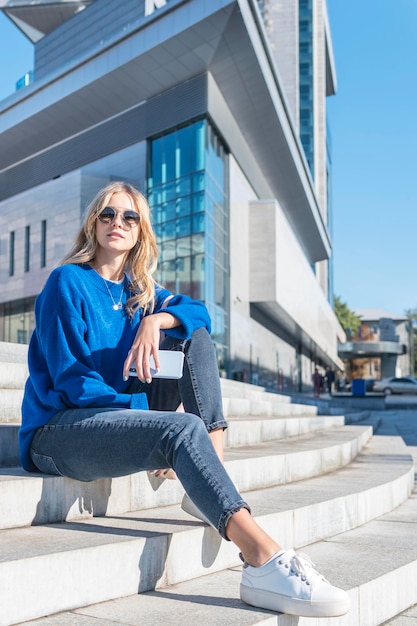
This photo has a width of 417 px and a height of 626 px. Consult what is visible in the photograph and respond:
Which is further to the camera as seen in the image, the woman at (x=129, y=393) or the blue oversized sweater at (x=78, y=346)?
the blue oversized sweater at (x=78, y=346)

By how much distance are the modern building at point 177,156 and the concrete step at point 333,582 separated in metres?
23.0

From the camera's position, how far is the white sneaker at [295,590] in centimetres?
197

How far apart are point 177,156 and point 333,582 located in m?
25.8

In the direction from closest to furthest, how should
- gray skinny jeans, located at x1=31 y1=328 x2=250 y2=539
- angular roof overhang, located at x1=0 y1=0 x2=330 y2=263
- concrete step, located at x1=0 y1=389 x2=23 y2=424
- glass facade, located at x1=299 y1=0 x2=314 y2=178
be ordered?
gray skinny jeans, located at x1=31 y1=328 x2=250 y2=539 < concrete step, located at x1=0 y1=389 x2=23 y2=424 < angular roof overhang, located at x1=0 y1=0 x2=330 y2=263 < glass facade, located at x1=299 y1=0 x2=314 y2=178

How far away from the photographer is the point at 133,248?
9.76 ft

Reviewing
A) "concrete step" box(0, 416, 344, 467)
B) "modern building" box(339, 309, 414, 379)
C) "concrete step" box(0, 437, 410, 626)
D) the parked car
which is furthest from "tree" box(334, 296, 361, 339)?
"concrete step" box(0, 437, 410, 626)

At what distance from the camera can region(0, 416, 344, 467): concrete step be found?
3.03 metres

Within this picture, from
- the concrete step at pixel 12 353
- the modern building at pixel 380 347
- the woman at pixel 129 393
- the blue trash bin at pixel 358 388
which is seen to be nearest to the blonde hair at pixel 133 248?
the woman at pixel 129 393

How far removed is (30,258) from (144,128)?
29.1ft

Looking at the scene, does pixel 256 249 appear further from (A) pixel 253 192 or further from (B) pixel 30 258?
(B) pixel 30 258

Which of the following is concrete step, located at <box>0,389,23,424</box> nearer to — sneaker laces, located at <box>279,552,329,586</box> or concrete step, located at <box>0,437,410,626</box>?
concrete step, located at <box>0,437,410,626</box>

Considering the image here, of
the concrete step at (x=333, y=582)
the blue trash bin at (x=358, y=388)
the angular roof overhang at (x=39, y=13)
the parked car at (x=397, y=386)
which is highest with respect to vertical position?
the angular roof overhang at (x=39, y=13)

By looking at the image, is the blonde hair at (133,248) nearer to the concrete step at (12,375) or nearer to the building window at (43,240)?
the concrete step at (12,375)

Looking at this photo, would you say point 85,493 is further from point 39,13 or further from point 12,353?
point 39,13
